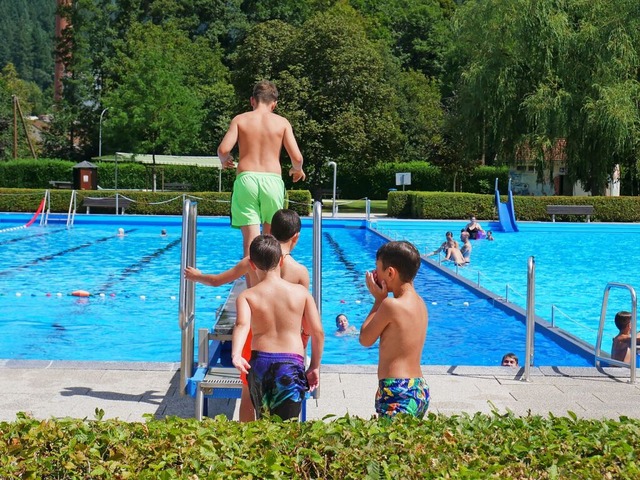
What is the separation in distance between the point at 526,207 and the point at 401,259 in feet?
89.8

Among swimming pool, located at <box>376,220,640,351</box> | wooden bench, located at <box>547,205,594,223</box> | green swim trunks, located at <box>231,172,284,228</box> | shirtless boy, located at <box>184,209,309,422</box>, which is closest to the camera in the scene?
shirtless boy, located at <box>184,209,309,422</box>

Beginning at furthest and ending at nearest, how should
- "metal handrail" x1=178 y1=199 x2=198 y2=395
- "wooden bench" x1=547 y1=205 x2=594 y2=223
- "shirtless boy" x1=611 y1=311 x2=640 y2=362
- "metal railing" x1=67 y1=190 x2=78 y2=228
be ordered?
1. "wooden bench" x1=547 y1=205 x2=594 y2=223
2. "metal railing" x1=67 y1=190 x2=78 y2=228
3. "shirtless boy" x1=611 y1=311 x2=640 y2=362
4. "metal handrail" x1=178 y1=199 x2=198 y2=395

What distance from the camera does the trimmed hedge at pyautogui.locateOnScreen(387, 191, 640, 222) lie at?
3077 centimetres

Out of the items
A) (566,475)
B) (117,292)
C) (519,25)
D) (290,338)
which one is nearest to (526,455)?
(566,475)

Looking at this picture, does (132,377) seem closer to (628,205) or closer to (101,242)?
(101,242)

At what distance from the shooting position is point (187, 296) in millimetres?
5961

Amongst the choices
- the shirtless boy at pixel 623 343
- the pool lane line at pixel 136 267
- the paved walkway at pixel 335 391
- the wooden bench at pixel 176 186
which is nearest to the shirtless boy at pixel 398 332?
the paved walkway at pixel 335 391

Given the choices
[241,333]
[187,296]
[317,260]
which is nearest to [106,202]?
[187,296]

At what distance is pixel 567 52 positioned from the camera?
3019 cm

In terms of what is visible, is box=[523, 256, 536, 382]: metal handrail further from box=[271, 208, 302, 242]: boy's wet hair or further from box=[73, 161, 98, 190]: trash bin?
box=[73, 161, 98, 190]: trash bin

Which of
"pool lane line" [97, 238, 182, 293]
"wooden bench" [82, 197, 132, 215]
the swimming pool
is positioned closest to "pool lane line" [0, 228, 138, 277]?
"pool lane line" [97, 238, 182, 293]

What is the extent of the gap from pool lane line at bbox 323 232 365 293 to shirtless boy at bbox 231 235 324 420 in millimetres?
10677

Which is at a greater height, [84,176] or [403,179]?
[403,179]

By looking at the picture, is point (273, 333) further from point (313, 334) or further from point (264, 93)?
point (264, 93)
